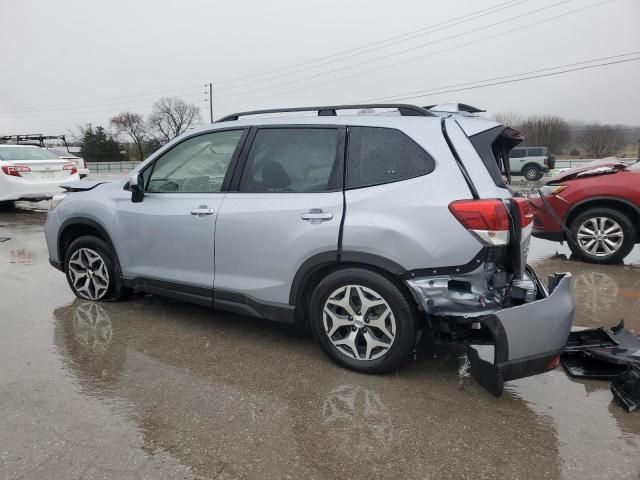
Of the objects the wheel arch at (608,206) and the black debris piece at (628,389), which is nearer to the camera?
the black debris piece at (628,389)

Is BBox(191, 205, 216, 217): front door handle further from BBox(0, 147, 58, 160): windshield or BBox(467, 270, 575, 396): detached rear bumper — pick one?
BBox(0, 147, 58, 160): windshield

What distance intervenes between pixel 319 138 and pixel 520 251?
152 centimetres

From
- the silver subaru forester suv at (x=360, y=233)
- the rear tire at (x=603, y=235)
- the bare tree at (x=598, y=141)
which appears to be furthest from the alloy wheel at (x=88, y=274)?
the bare tree at (x=598, y=141)

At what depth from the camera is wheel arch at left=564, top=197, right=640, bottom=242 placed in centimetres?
631

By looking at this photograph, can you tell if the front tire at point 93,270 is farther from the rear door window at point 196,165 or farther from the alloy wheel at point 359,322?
the alloy wheel at point 359,322

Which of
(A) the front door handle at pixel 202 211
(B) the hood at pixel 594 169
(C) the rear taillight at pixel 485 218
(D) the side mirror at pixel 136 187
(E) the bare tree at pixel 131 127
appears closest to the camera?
(C) the rear taillight at pixel 485 218

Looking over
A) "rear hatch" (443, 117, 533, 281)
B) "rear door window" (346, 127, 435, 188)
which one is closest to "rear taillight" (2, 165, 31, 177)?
"rear door window" (346, 127, 435, 188)

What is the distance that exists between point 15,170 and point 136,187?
8.45 m

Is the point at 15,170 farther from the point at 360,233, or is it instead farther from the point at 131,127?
the point at 131,127

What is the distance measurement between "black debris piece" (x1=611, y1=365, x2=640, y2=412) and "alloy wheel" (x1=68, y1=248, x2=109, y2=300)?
4.10 meters

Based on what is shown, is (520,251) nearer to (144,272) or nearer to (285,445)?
(285,445)

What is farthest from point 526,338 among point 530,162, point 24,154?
point 530,162

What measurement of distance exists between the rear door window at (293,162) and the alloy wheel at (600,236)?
4582 mm

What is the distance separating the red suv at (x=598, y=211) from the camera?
6.31 metres
